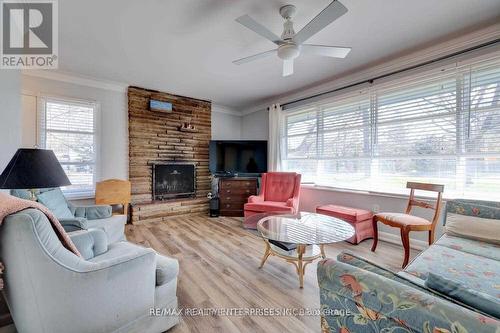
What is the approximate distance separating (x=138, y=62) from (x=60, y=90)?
1470 mm

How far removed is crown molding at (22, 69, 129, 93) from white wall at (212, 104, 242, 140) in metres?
1.93

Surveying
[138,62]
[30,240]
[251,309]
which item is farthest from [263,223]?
[138,62]

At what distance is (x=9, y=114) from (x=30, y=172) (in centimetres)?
98

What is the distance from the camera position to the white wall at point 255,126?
4.90 meters

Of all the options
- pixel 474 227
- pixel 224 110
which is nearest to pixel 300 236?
pixel 474 227

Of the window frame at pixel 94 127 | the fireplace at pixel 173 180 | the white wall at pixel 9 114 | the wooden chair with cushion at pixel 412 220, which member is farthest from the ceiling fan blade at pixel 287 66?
the window frame at pixel 94 127

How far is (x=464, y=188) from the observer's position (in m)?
2.40

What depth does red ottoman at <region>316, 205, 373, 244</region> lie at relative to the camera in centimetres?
280

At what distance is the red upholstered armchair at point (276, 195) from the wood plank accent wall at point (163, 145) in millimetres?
1420

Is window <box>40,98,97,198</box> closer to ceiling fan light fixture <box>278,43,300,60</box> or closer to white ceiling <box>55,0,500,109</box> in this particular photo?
white ceiling <box>55,0,500,109</box>

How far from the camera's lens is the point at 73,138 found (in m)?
3.43

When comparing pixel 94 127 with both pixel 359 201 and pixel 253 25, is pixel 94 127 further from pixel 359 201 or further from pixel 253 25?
pixel 359 201

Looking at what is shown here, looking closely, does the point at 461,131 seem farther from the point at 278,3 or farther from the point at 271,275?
the point at 271,275

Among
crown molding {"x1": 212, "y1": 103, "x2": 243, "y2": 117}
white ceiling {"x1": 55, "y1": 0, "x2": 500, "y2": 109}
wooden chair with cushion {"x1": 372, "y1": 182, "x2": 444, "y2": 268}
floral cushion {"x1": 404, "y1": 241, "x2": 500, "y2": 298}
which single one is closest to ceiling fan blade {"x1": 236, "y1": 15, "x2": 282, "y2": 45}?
white ceiling {"x1": 55, "y1": 0, "x2": 500, "y2": 109}
